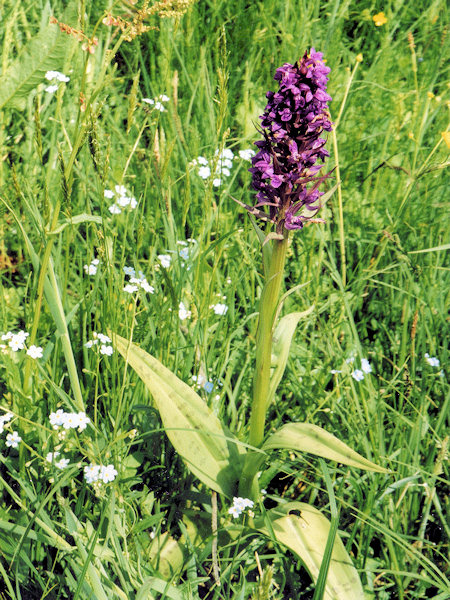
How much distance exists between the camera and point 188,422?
4.85 feet

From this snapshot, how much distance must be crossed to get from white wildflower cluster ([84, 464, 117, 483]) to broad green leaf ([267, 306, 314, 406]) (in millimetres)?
447

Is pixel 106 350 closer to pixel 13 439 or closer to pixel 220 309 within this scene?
pixel 13 439

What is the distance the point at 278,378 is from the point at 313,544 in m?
0.43

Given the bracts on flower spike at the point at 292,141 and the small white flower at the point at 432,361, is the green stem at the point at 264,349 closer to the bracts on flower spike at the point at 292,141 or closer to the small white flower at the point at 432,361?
the bracts on flower spike at the point at 292,141

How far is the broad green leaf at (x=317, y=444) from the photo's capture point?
4.23 feet

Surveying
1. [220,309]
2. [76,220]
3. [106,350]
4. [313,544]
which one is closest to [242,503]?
[313,544]

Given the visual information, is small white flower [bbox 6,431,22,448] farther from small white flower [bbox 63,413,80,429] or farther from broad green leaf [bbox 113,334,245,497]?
broad green leaf [bbox 113,334,245,497]

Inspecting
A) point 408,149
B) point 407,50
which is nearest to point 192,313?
point 408,149

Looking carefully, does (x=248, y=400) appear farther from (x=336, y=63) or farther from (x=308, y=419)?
(x=336, y=63)

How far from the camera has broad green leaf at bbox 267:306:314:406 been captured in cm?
153

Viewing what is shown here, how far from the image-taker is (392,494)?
1648 millimetres

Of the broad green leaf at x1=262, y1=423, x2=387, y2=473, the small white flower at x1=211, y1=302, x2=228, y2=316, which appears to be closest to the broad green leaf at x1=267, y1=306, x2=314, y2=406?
the broad green leaf at x1=262, y1=423, x2=387, y2=473

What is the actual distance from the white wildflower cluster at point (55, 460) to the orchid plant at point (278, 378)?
0.84ft

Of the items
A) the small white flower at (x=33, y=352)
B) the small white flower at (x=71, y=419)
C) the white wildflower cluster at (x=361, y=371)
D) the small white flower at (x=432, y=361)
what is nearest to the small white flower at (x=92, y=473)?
the small white flower at (x=71, y=419)
